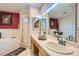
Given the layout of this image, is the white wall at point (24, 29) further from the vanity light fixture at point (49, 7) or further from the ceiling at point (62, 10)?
the ceiling at point (62, 10)

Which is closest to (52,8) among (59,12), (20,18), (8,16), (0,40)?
(59,12)

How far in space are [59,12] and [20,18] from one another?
69 centimetres

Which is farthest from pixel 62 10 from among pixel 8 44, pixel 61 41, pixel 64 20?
pixel 8 44

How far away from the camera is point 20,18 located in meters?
1.86

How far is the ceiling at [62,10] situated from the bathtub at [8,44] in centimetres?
79

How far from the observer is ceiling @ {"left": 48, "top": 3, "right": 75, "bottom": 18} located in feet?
5.83

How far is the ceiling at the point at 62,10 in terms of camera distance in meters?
1.78

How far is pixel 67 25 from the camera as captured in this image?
1.82 metres

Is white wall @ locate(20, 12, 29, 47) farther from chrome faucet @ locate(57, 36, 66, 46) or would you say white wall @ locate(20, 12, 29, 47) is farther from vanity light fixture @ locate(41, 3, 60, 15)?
chrome faucet @ locate(57, 36, 66, 46)

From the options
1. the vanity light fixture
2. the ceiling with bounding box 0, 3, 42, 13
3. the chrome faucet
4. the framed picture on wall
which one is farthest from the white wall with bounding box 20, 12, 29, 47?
the chrome faucet

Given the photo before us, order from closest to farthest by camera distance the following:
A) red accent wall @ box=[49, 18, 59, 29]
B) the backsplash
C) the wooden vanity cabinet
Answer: the wooden vanity cabinet → the backsplash → red accent wall @ box=[49, 18, 59, 29]

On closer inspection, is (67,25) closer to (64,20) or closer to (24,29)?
(64,20)

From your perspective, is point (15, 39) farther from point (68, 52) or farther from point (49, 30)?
point (68, 52)

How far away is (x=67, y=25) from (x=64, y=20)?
100 millimetres
